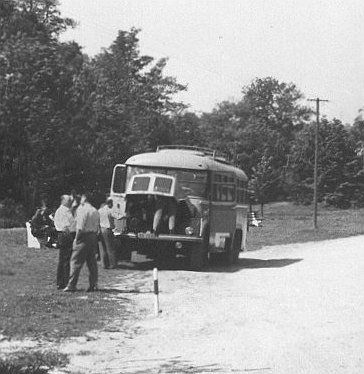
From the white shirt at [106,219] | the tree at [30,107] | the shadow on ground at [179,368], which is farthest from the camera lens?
the tree at [30,107]

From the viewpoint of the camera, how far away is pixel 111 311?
1284 cm

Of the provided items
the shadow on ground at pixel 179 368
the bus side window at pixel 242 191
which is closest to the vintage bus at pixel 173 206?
the bus side window at pixel 242 191

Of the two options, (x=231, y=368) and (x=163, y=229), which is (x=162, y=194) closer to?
(x=163, y=229)

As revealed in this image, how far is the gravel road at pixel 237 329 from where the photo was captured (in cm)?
872

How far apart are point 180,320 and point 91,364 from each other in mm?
3453

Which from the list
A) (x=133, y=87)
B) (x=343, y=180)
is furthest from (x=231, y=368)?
(x=343, y=180)

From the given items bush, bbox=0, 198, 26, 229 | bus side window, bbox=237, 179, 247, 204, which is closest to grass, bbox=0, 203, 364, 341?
bus side window, bbox=237, 179, 247, 204

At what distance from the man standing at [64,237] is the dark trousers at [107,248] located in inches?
179

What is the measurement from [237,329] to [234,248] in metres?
12.4

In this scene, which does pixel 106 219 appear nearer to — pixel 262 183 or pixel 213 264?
pixel 213 264

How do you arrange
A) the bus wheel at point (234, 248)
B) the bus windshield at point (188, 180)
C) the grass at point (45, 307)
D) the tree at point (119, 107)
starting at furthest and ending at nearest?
the tree at point (119, 107), the bus wheel at point (234, 248), the bus windshield at point (188, 180), the grass at point (45, 307)

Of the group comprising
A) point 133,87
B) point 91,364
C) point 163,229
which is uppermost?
point 133,87

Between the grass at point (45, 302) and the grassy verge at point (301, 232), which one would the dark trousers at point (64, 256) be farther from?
the grassy verge at point (301, 232)

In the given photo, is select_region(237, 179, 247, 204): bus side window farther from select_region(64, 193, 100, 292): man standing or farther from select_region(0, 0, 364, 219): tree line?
select_region(0, 0, 364, 219): tree line
